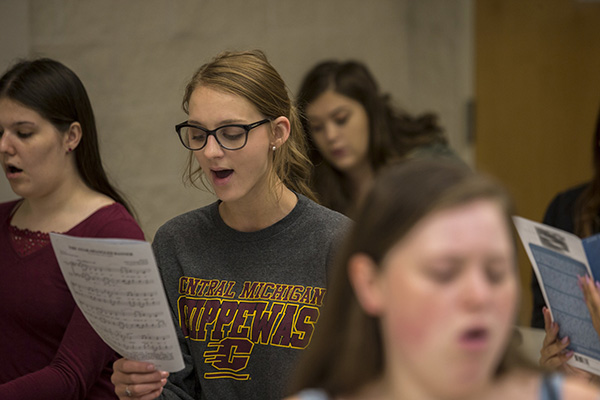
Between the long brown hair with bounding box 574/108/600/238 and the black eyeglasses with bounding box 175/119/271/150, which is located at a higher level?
the black eyeglasses with bounding box 175/119/271/150

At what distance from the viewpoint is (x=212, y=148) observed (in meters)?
1.71

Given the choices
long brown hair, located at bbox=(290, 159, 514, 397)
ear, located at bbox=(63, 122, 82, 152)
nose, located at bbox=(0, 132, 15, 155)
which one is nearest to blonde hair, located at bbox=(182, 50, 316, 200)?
ear, located at bbox=(63, 122, 82, 152)

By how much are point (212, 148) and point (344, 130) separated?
169 cm

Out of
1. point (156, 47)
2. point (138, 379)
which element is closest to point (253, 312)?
point (138, 379)

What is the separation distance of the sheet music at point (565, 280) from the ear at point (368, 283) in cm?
73

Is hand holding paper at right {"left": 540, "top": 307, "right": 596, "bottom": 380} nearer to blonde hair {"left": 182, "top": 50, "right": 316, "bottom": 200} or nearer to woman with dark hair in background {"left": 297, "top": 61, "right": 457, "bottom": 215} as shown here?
blonde hair {"left": 182, "top": 50, "right": 316, "bottom": 200}

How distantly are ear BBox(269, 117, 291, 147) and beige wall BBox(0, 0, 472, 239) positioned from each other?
122 centimetres

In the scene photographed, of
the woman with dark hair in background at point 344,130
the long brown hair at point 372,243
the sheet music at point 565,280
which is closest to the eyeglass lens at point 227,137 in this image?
the sheet music at point 565,280

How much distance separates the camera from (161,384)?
159cm

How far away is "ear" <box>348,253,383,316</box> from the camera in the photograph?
3.19ft

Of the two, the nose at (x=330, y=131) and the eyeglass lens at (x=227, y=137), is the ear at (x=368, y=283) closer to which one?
the eyeglass lens at (x=227, y=137)

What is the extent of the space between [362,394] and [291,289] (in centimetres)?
73

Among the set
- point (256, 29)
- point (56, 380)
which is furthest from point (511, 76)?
point (56, 380)

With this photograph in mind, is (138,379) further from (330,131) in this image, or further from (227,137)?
(330,131)
